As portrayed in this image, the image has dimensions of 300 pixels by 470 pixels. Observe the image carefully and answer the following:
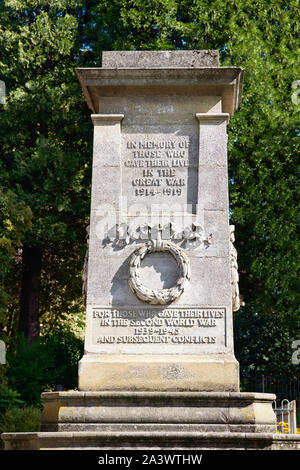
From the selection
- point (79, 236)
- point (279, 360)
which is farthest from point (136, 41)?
point (279, 360)

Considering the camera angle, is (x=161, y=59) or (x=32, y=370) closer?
(x=161, y=59)

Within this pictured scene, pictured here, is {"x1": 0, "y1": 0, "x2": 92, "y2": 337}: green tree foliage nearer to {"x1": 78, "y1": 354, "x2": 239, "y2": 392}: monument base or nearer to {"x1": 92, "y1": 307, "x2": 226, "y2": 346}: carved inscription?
{"x1": 92, "y1": 307, "x2": 226, "y2": 346}: carved inscription

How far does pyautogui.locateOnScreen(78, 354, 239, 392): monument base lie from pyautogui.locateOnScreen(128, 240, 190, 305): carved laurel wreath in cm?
82

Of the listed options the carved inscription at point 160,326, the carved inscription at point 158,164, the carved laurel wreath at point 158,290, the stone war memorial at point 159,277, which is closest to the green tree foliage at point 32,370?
the carved inscription at point 160,326

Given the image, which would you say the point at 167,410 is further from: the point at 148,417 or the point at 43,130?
the point at 43,130

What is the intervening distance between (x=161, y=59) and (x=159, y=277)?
10.2 ft

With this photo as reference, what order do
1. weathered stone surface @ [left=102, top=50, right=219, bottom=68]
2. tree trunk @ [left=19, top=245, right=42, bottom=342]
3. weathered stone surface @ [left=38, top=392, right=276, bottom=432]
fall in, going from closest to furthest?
weathered stone surface @ [left=38, top=392, right=276, bottom=432]
weathered stone surface @ [left=102, top=50, right=219, bottom=68]
tree trunk @ [left=19, top=245, right=42, bottom=342]

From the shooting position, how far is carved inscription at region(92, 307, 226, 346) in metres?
9.10

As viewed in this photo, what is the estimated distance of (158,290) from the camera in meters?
9.26

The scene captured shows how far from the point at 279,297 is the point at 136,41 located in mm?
7765

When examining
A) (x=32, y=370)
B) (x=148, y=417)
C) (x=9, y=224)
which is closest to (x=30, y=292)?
(x=32, y=370)

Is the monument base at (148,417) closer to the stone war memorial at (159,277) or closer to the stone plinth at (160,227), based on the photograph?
the stone war memorial at (159,277)

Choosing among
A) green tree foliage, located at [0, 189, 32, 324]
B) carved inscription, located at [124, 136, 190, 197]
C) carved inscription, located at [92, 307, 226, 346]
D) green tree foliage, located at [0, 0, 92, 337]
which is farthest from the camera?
green tree foliage, located at [0, 0, 92, 337]

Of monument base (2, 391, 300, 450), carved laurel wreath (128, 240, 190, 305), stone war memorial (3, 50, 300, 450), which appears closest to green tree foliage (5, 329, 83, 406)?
stone war memorial (3, 50, 300, 450)
